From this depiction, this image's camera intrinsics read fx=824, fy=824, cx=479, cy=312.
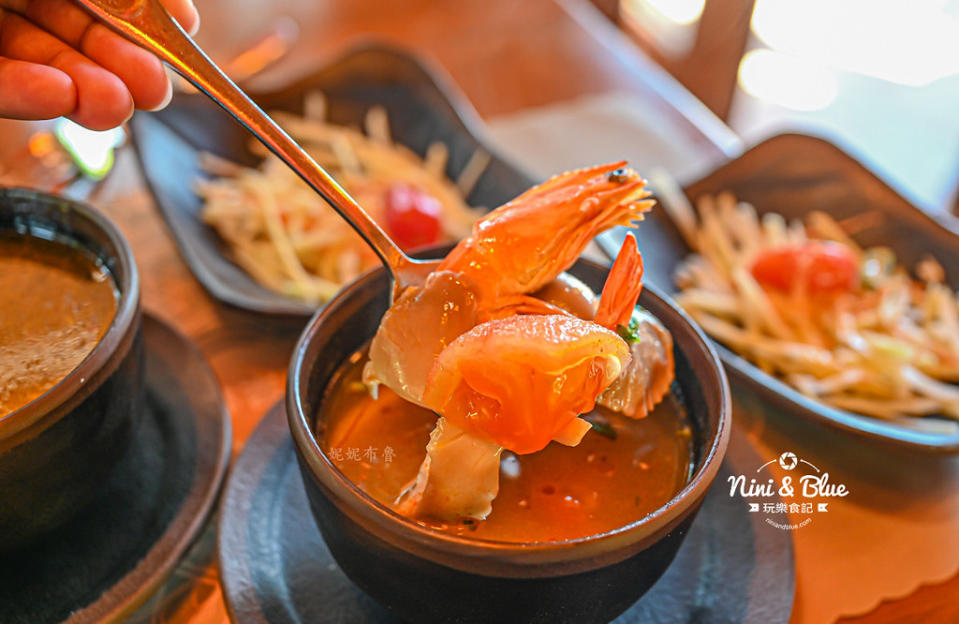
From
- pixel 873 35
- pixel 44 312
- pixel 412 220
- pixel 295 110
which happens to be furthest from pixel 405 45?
pixel 873 35

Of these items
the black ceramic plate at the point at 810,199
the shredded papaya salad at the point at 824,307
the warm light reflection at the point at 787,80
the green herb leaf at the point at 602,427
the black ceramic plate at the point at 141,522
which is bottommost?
the warm light reflection at the point at 787,80

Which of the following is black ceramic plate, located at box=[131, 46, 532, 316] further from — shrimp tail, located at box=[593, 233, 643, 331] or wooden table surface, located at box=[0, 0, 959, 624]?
shrimp tail, located at box=[593, 233, 643, 331]

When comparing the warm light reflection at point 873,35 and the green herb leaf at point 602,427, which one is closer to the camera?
the green herb leaf at point 602,427

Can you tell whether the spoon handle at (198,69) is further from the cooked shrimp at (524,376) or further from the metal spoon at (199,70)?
the cooked shrimp at (524,376)

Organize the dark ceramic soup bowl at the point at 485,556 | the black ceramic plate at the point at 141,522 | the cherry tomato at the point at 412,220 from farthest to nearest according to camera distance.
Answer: the cherry tomato at the point at 412,220 → the black ceramic plate at the point at 141,522 → the dark ceramic soup bowl at the point at 485,556

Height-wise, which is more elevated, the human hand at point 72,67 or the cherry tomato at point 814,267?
the human hand at point 72,67

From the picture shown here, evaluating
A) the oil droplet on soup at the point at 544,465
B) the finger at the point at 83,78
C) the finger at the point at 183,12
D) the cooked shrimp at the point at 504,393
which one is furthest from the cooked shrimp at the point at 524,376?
the finger at the point at 183,12

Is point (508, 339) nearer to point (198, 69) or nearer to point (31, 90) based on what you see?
point (198, 69)
